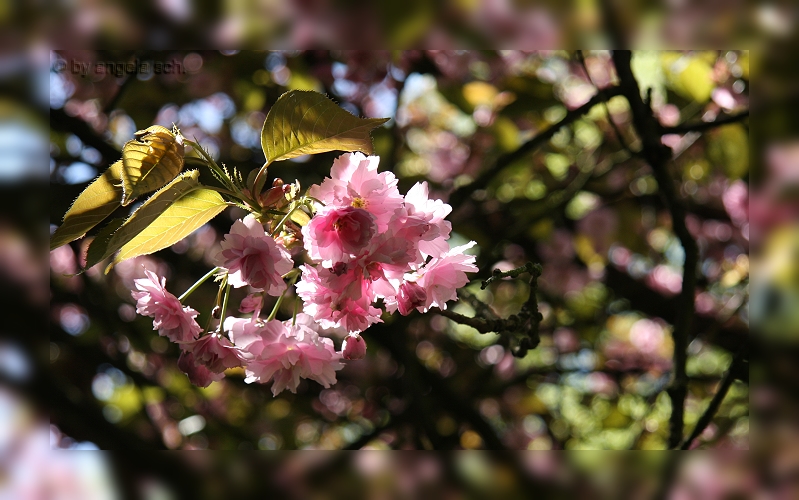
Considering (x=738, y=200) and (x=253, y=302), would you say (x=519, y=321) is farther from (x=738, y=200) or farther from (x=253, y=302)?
(x=738, y=200)

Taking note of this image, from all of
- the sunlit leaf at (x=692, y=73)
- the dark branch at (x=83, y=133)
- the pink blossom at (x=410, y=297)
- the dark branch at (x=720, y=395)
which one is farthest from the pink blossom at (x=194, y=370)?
the sunlit leaf at (x=692, y=73)

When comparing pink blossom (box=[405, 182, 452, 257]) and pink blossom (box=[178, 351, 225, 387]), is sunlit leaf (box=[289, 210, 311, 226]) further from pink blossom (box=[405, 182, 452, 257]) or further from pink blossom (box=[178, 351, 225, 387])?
pink blossom (box=[178, 351, 225, 387])

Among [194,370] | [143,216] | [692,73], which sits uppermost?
[692,73]

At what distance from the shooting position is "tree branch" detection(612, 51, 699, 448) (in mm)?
1181

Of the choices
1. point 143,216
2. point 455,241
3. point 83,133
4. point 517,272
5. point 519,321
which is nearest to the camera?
point 143,216

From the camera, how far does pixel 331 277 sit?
2.26 feet

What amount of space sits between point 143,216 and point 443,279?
0.33 meters

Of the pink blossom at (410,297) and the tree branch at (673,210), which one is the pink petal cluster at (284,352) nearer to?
the pink blossom at (410,297)

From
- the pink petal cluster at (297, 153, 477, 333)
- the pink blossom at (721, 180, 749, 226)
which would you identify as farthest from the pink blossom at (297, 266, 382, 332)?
the pink blossom at (721, 180, 749, 226)

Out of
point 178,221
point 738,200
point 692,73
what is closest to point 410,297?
point 178,221

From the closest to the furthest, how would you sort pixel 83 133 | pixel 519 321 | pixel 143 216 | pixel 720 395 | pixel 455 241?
pixel 143 216 < pixel 519 321 < pixel 720 395 < pixel 83 133 < pixel 455 241

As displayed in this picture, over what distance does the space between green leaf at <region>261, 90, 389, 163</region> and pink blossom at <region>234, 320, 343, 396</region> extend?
0.67 ft

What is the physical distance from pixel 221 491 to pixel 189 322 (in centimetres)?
21

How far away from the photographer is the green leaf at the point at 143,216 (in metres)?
0.64
